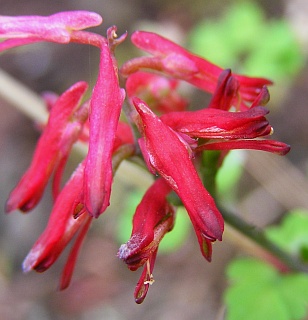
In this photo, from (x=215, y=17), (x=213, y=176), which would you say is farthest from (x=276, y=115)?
(x=213, y=176)

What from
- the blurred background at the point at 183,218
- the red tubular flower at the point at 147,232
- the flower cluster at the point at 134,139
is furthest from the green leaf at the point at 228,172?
the red tubular flower at the point at 147,232

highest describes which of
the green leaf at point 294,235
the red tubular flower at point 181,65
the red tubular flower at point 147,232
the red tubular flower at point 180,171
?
the red tubular flower at point 181,65

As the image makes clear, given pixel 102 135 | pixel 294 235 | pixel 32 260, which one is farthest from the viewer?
pixel 294 235

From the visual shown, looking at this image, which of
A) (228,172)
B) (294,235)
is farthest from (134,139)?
(228,172)

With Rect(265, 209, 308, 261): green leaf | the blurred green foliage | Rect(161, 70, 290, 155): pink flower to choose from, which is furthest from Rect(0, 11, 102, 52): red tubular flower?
the blurred green foliage

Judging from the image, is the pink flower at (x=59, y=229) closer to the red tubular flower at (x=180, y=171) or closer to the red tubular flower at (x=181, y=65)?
the red tubular flower at (x=180, y=171)

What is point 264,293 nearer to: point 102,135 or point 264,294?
point 264,294
